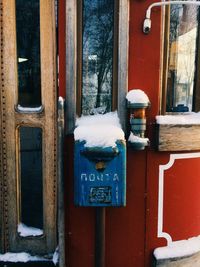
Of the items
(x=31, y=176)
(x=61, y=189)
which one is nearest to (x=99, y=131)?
(x=61, y=189)

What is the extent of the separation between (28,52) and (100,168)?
130cm

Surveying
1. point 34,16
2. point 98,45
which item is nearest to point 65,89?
point 98,45

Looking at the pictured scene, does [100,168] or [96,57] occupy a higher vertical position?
[96,57]

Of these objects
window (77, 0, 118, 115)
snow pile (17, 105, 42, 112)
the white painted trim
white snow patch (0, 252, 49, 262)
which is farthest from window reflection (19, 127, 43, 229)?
the white painted trim

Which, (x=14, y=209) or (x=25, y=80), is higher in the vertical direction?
(x=25, y=80)

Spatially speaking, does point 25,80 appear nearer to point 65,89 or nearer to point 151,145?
point 65,89

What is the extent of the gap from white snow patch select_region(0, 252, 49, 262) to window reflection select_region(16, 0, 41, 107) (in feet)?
4.69

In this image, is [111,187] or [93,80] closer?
[111,187]

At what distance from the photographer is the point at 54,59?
10.9 feet

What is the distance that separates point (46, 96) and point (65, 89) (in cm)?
28

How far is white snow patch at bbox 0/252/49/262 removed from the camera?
11.6 feet

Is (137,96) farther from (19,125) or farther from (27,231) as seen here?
(27,231)

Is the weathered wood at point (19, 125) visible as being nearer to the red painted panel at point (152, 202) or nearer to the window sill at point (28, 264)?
the window sill at point (28, 264)

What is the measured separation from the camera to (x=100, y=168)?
288 cm
